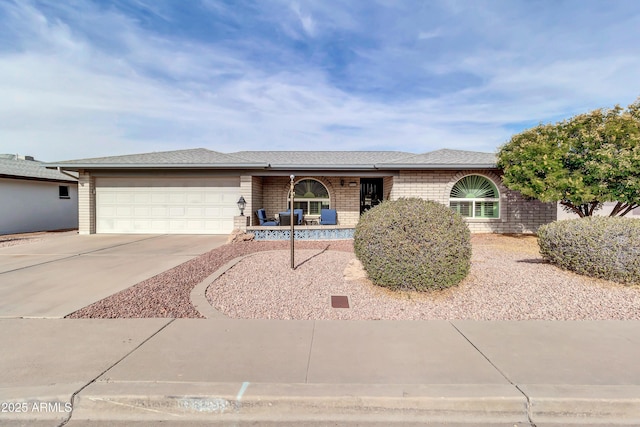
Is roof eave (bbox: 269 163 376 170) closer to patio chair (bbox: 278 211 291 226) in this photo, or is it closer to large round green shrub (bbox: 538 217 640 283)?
patio chair (bbox: 278 211 291 226)

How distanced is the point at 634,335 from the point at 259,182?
13251 mm

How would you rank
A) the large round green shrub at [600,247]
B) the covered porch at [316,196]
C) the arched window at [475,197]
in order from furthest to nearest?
the covered porch at [316,196]
the arched window at [475,197]
the large round green shrub at [600,247]

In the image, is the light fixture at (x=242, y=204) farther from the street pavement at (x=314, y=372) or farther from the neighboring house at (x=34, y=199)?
the neighboring house at (x=34, y=199)

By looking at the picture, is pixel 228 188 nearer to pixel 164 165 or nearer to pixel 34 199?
pixel 164 165

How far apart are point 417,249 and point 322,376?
2.74m

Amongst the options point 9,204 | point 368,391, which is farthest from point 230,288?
point 9,204

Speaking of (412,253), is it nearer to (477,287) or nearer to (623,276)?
(477,287)

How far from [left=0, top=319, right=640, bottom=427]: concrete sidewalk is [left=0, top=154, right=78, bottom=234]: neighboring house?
1539 cm

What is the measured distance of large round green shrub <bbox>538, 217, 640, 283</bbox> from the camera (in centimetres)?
555

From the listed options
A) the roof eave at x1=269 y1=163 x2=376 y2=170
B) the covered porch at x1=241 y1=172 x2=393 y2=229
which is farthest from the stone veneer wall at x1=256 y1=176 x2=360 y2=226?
the roof eave at x1=269 y1=163 x2=376 y2=170

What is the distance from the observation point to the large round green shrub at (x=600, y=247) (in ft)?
18.2

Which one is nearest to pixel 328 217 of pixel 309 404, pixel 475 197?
pixel 475 197

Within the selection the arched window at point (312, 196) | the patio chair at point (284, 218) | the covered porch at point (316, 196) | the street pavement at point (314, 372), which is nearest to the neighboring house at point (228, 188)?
the covered porch at point (316, 196)

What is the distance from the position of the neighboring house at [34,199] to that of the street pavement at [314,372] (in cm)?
1448
